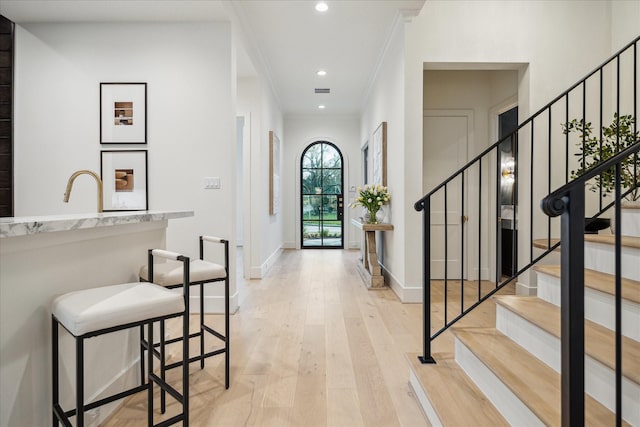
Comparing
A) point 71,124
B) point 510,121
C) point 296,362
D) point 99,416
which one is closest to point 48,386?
point 99,416

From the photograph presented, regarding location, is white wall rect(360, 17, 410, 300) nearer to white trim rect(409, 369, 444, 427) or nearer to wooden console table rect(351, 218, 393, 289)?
wooden console table rect(351, 218, 393, 289)

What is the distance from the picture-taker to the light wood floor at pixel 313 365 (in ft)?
5.86

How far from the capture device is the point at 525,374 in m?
1.56

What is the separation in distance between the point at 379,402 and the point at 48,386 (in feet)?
4.77

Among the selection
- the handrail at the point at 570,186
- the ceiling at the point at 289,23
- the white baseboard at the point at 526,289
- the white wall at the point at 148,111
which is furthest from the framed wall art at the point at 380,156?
the handrail at the point at 570,186

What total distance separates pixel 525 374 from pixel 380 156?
3.63 meters

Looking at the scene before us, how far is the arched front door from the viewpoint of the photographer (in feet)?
26.2

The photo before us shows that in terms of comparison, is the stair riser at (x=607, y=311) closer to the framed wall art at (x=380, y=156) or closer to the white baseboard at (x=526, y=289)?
the white baseboard at (x=526, y=289)

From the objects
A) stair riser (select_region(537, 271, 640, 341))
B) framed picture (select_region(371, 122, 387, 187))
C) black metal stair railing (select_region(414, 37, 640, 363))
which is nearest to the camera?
stair riser (select_region(537, 271, 640, 341))

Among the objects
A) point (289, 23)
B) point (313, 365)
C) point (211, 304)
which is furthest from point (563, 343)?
point (289, 23)

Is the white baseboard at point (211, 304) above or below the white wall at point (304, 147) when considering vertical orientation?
below

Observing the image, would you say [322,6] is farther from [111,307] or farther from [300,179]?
[300,179]

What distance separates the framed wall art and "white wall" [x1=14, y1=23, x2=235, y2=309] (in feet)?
6.82

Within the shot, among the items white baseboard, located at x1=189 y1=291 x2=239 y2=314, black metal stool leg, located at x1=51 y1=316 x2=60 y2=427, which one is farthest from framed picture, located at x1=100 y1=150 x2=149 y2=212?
black metal stool leg, located at x1=51 y1=316 x2=60 y2=427
